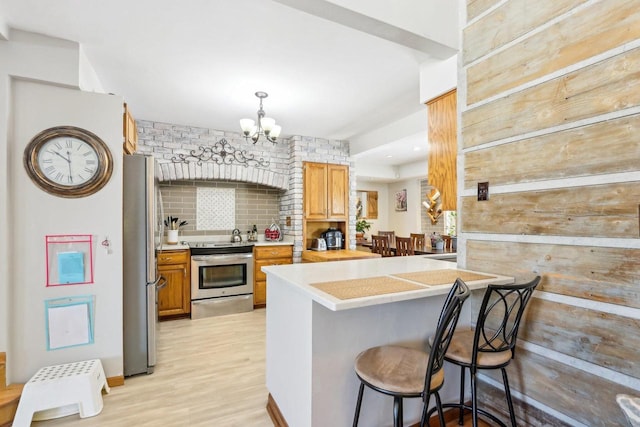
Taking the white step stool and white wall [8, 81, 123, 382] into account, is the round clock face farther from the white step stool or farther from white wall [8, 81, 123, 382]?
the white step stool

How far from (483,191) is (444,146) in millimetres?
571

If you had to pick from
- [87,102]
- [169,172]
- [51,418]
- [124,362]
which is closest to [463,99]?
[87,102]

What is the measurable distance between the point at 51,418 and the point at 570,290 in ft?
10.3

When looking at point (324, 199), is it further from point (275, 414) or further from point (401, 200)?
point (401, 200)

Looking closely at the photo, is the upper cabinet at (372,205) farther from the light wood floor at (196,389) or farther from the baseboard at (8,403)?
the baseboard at (8,403)

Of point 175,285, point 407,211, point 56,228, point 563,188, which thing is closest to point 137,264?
point 56,228

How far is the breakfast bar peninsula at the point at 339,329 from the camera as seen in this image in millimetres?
1425

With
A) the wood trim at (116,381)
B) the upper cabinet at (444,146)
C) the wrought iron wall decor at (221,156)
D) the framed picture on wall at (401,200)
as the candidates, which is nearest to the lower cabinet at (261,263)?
the wrought iron wall decor at (221,156)

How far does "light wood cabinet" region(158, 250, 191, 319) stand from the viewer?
12.2ft

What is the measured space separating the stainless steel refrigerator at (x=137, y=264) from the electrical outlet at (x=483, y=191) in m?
2.52

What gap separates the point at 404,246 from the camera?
473 cm

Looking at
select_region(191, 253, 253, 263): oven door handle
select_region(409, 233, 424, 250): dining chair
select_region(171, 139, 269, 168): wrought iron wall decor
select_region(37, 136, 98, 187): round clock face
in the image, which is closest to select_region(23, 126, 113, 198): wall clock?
select_region(37, 136, 98, 187): round clock face

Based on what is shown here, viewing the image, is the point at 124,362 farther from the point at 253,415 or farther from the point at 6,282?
the point at 253,415

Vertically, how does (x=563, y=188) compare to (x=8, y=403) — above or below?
above
